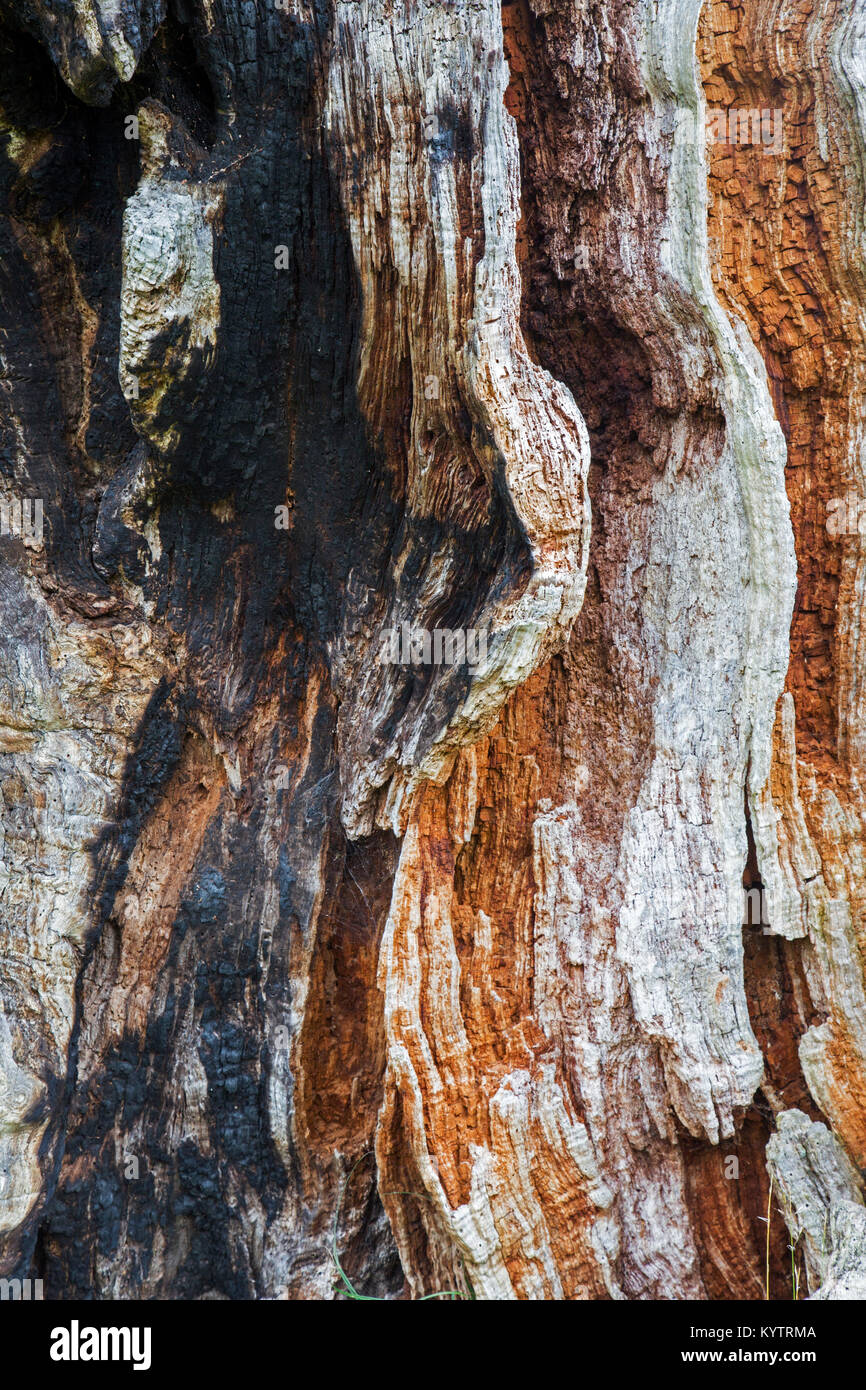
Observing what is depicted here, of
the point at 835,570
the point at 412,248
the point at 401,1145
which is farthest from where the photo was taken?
the point at 835,570

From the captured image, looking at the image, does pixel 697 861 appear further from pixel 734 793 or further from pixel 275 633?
pixel 275 633

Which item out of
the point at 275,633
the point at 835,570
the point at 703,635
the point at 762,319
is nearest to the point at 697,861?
the point at 703,635

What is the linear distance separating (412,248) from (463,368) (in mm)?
461

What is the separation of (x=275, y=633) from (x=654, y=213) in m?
2.26

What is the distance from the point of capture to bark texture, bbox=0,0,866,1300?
3.44 m

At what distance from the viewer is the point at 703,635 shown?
3.74 metres

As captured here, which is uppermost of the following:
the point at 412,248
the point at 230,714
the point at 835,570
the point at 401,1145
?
the point at 412,248

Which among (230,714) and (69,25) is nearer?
(69,25)

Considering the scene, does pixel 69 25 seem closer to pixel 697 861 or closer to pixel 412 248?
pixel 412 248

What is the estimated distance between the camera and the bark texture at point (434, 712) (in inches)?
135

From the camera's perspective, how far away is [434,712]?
3393 millimetres

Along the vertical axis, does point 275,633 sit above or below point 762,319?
below

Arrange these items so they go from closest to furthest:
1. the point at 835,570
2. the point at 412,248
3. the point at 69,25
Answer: the point at 69,25 < the point at 412,248 < the point at 835,570

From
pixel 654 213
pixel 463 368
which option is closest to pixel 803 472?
pixel 654 213
